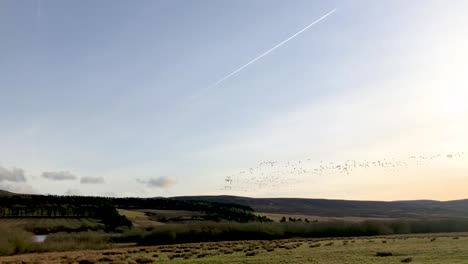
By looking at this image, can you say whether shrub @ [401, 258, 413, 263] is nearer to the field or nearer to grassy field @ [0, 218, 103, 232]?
the field

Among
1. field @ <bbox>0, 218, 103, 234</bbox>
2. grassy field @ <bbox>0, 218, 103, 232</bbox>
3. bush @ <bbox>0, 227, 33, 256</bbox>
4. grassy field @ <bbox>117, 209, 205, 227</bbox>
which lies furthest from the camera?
grassy field @ <bbox>117, 209, 205, 227</bbox>

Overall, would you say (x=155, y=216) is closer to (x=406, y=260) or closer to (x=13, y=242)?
(x=13, y=242)

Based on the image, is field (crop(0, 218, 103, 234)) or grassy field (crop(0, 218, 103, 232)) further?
grassy field (crop(0, 218, 103, 232))

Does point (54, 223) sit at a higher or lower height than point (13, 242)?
higher

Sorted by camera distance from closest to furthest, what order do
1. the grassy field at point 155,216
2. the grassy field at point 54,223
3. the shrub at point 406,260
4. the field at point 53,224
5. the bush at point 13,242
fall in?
the shrub at point 406,260 → the bush at point 13,242 → the field at point 53,224 → the grassy field at point 54,223 → the grassy field at point 155,216

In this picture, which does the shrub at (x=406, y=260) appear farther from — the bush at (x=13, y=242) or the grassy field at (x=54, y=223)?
the grassy field at (x=54, y=223)

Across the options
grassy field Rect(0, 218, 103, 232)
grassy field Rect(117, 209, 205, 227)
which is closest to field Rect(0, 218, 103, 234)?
grassy field Rect(0, 218, 103, 232)

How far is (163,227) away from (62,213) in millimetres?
71117

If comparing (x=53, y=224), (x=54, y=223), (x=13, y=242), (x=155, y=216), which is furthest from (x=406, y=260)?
(x=155, y=216)

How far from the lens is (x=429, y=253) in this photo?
4591cm

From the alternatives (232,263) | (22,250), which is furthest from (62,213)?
(232,263)

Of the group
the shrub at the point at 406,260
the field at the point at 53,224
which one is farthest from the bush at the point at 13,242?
the shrub at the point at 406,260

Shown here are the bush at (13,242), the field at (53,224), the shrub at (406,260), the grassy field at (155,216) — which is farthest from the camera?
the grassy field at (155,216)

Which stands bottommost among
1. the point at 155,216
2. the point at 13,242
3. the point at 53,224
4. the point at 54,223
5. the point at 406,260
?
the point at 13,242
